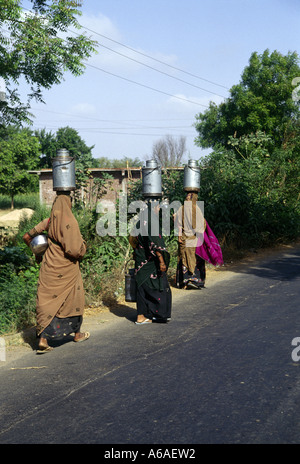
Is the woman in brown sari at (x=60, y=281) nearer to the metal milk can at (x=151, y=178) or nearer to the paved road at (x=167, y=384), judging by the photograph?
the paved road at (x=167, y=384)

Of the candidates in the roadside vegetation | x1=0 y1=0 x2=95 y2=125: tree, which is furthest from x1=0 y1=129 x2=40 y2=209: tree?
x1=0 y1=0 x2=95 y2=125: tree

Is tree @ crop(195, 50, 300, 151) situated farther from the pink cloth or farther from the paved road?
the paved road

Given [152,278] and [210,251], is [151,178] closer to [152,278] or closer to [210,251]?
[152,278]

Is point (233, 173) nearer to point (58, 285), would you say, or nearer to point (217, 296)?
point (217, 296)

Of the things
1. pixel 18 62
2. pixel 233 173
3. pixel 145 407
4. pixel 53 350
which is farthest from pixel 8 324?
pixel 233 173

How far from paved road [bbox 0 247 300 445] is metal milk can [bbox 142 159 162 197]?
77.2 inches

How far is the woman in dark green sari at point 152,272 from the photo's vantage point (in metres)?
7.13

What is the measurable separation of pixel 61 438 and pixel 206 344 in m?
2.60

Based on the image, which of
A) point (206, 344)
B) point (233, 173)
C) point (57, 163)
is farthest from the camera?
point (233, 173)

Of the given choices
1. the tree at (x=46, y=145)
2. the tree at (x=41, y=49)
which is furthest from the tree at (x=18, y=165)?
the tree at (x=41, y=49)

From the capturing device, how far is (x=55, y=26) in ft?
40.2

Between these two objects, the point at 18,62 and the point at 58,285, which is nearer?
the point at 58,285

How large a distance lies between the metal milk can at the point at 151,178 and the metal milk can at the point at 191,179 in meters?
1.21

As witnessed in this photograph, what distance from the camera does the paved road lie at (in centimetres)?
382
